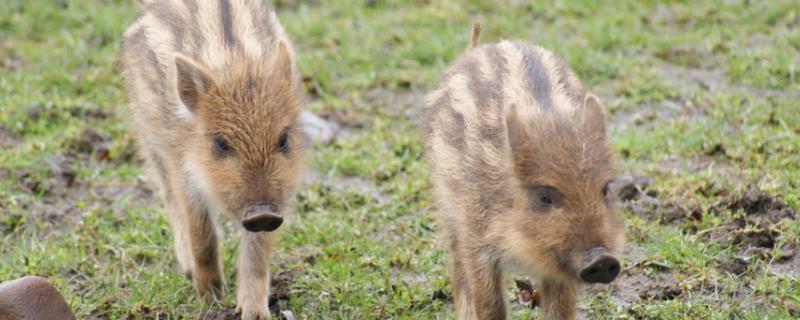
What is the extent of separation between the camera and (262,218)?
5.18 metres

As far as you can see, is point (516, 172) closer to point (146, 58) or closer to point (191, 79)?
point (191, 79)

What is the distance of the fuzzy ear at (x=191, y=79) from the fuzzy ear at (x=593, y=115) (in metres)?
1.79

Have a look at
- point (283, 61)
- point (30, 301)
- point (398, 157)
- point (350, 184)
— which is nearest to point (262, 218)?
point (283, 61)

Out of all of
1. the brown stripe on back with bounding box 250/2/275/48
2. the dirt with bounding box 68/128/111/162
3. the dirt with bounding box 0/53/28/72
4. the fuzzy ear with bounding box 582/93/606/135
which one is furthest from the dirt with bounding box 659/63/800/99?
the dirt with bounding box 0/53/28/72

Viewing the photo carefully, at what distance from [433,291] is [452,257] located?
0.41m

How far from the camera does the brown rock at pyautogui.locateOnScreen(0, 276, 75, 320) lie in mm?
5156

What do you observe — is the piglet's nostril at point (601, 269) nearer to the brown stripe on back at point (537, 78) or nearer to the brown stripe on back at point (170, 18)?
the brown stripe on back at point (537, 78)

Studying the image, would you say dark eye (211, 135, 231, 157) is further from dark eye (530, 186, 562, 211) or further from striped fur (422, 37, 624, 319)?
dark eye (530, 186, 562, 211)

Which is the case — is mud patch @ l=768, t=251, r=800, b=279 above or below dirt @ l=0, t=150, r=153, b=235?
above

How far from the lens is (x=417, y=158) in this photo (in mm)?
7793

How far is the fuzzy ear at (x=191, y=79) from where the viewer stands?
5.57 metres

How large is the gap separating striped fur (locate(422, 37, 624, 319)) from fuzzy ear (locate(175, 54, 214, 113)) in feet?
3.71

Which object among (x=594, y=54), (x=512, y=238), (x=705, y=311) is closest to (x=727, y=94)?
(x=594, y=54)

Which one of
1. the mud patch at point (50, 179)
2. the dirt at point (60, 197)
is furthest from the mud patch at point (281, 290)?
the mud patch at point (50, 179)
